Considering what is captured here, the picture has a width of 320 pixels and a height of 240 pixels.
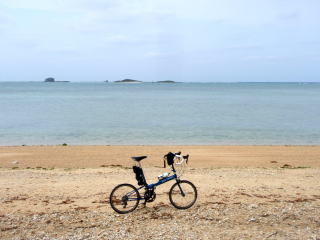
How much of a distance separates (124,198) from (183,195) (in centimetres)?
122

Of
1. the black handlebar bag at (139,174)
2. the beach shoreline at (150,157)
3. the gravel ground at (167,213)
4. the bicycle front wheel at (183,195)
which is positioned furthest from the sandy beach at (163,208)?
the beach shoreline at (150,157)

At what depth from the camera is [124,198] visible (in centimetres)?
773

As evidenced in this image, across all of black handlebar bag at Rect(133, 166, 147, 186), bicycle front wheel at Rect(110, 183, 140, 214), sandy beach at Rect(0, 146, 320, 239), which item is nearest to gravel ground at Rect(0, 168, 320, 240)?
sandy beach at Rect(0, 146, 320, 239)

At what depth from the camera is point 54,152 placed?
1997cm

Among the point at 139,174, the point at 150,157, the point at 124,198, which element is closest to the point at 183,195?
the point at 139,174

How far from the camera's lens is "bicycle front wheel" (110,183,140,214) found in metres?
7.78

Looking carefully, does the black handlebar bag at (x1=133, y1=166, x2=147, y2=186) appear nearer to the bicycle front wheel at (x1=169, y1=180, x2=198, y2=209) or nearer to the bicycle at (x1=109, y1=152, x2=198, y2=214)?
the bicycle at (x1=109, y1=152, x2=198, y2=214)

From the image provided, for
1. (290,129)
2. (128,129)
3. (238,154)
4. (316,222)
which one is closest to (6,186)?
(316,222)

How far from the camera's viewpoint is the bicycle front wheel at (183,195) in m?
8.05

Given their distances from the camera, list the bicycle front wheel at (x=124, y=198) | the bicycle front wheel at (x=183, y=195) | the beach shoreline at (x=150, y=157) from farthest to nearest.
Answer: the beach shoreline at (x=150, y=157)
the bicycle front wheel at (x=183, y=195)
the bicycle front wheel at (x=124, y=198)

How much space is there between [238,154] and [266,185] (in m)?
8.98

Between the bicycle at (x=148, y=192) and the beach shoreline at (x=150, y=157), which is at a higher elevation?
the bicycle at (x=148, y=192)

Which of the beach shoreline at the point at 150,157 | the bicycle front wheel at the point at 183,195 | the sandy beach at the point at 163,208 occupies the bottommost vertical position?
the beach shoreline at the point at 150,157

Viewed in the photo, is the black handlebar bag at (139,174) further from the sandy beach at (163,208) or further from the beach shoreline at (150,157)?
the beach shoreline at (150,157)
